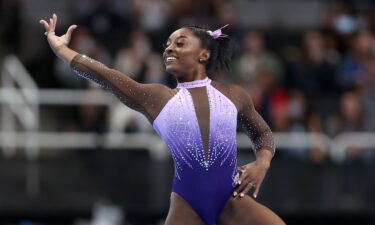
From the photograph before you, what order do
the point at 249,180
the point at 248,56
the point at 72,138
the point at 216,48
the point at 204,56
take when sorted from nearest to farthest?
the point at 249,180
the point at 204,56
the point at 216,48
the point at 72,138
the point at 248,56

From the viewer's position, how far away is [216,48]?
7172mm

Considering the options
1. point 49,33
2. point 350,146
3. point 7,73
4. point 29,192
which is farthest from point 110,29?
point 49,33

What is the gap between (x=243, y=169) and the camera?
675cm

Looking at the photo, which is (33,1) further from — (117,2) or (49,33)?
(49,33)

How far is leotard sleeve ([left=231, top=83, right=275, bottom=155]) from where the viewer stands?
7.04 m

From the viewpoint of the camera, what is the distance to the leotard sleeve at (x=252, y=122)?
7035mm

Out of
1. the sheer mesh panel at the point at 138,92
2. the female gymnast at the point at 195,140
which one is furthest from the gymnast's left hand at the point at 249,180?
the sheer mesh panel at the point at 138,92

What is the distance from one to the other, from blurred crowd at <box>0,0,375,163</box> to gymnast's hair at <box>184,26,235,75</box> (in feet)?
15.5

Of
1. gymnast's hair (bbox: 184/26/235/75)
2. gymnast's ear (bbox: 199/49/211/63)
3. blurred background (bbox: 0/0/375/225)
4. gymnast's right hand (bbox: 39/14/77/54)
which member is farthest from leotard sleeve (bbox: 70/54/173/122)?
blurred background (bbox: 0/0/375/225)

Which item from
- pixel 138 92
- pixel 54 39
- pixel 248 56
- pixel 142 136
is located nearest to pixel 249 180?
pixel 138 92

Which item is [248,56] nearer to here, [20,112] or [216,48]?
[20,112]

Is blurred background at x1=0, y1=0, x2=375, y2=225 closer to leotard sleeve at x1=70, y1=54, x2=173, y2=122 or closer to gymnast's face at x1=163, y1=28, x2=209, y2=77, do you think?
gymnast's face at x1=163, y1=28, x2=209, y2=77

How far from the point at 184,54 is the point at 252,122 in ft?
2.18

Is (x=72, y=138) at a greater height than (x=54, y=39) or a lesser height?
lesser
